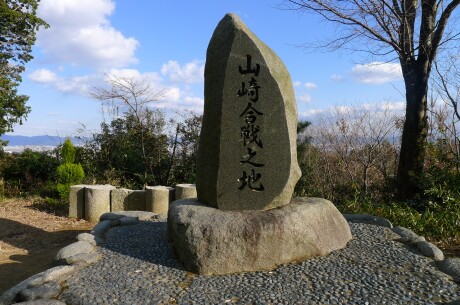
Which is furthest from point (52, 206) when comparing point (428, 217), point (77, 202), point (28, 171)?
point (428, 217)

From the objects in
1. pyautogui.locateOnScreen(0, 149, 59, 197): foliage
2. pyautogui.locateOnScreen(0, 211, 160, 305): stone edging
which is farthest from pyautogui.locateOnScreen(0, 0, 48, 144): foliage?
pyautogui.locateOnScreen(0, 211, 160, 305): stone edging

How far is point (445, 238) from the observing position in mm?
6215

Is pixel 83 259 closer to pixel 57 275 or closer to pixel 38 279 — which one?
pixel 57 275

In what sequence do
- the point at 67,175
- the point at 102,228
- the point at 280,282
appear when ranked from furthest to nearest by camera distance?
the point at 67,175 → the point at 102,228 → the point at 280,282

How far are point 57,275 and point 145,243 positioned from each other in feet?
4.32

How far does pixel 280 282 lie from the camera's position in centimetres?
390

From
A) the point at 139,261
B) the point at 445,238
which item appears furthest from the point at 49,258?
the point at 445,238

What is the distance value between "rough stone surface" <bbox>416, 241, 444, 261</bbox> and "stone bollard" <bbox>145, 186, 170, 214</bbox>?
5.06 metres

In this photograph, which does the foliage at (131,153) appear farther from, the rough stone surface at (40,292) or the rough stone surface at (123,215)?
the rough stone surface at (40,292)

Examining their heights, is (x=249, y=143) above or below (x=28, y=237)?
above

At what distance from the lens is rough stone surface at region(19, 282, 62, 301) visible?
364cm

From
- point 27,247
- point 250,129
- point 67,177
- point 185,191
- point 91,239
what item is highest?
point 250,129

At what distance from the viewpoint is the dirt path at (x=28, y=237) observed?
5.63 m

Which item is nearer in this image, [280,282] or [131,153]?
[280,282]
